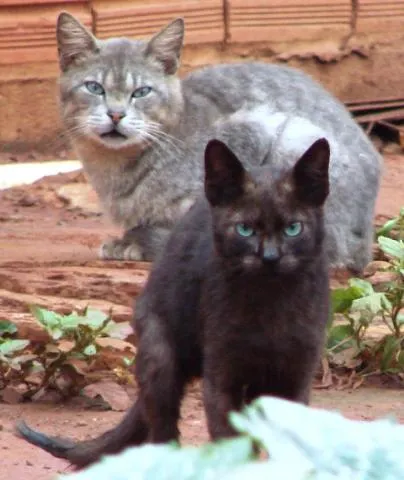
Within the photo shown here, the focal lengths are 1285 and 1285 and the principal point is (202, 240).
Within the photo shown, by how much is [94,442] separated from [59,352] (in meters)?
0.92

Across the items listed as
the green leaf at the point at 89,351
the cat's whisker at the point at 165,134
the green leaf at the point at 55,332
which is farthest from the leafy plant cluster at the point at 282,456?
the cat's whisker at the point at 165,134

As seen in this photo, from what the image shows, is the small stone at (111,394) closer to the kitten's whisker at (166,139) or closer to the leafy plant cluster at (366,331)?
the leafy plant cluster at (366,331)

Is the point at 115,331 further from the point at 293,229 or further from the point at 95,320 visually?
the point at 293,229

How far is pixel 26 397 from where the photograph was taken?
15.1 ft

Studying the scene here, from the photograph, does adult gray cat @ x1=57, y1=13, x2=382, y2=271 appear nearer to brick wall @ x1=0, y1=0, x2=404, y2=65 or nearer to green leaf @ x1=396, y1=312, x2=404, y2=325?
green leaf @ x1=396, y1=312, x2=404, y2=325

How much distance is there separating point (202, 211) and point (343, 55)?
597 centimetres

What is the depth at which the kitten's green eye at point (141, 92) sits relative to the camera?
6.55 metres

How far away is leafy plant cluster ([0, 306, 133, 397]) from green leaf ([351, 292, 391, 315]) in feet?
2.90

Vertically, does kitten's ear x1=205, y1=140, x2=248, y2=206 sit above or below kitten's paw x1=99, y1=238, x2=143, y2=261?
above

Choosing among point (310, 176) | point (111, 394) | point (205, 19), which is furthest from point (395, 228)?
point (205, 19)

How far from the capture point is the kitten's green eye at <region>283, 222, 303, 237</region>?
3256 millimetres

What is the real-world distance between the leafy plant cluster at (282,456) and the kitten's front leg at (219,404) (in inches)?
85.8

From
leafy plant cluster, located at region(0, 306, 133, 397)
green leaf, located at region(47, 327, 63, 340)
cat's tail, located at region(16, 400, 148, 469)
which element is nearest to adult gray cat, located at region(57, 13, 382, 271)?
leafy plant cluster, located at region(0, 306, 133, 397)

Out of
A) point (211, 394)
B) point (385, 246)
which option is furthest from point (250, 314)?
point (385, 246)
